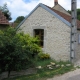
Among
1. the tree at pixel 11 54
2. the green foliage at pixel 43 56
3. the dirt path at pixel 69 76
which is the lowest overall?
the dirt path at pixel 69 76

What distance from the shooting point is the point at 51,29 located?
606 inches

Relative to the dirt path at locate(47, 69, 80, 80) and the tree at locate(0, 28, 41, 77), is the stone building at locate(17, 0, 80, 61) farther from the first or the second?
the tree at locate(0, 28, 41, 77)

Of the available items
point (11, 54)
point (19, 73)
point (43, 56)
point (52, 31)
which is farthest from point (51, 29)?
point (11, 54)

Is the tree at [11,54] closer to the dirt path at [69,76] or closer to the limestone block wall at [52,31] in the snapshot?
the dirt path at [69,76]

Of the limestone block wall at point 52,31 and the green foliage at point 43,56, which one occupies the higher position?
the limestone block wall at point 52,31

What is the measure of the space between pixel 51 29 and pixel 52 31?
178 millimetres

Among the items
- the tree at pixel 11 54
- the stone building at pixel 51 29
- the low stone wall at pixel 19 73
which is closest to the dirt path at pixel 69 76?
the low stone wall at pixel 19 73

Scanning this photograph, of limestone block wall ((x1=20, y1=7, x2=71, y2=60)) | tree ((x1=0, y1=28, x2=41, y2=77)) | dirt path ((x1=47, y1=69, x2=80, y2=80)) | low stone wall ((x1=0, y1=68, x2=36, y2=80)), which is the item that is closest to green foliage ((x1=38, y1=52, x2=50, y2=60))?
limestone block wall ((x1=20, y1=7, x2=71, y2=60))

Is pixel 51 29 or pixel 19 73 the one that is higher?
pixel 51 29

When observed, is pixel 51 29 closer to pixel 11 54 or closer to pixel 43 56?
pixel 43 56

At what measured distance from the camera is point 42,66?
40.2ft

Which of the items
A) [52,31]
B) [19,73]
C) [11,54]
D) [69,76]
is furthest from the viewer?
[52,31]

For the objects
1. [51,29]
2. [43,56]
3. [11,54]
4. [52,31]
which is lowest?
[43,56]

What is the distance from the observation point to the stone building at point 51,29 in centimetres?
1464
